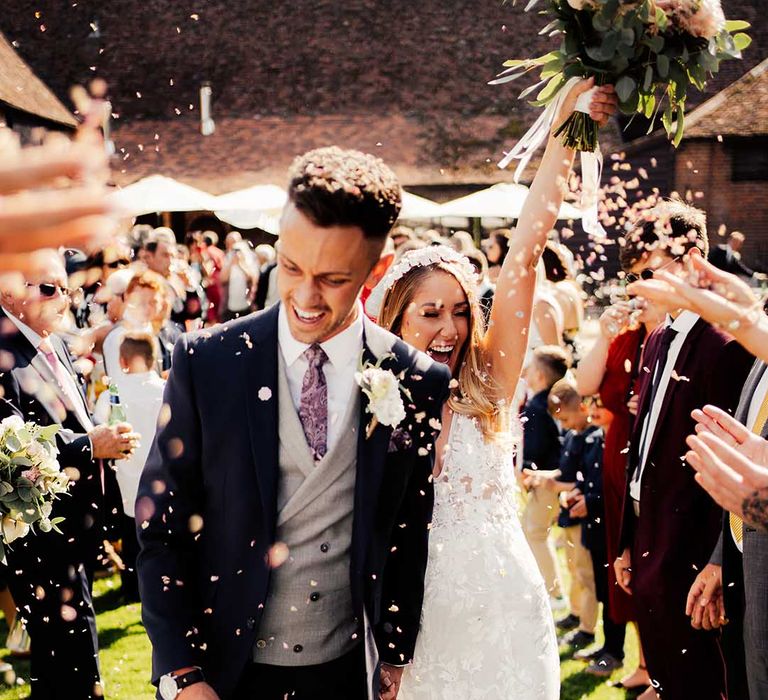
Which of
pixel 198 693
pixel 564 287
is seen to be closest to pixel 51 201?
pixel 198 693

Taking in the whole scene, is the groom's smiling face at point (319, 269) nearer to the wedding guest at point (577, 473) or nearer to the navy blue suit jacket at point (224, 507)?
the navy blue suit jacket at point (224, 507)

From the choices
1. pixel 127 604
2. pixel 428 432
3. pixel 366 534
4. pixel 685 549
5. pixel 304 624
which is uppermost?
pixel 428 432

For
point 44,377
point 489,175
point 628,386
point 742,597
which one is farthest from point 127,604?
point 489,175

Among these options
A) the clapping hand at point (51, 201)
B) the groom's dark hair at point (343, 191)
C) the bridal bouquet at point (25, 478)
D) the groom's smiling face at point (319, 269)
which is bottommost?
the bridal bouquet at point (25, 478)

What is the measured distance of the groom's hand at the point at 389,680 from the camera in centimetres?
262

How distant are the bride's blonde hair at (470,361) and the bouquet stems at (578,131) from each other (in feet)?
2.00

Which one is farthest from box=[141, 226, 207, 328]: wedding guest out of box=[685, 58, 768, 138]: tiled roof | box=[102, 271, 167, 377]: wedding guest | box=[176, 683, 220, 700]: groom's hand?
box=[685, 58, 768, 138]: tiled roof

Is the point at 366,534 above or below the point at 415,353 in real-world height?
below

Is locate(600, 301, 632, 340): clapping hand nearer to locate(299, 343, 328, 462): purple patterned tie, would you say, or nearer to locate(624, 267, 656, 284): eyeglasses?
locate(624, 267, 656, 284): eyeglasses

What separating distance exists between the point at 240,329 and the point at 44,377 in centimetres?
213

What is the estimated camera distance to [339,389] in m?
2.49

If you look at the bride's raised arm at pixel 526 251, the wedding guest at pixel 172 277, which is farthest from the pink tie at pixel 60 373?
the wedding guest at pixel 172 277

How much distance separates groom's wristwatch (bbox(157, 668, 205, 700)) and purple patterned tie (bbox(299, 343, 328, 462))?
2.05 ft

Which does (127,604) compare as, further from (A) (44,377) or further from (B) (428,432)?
(B) (428,432)
